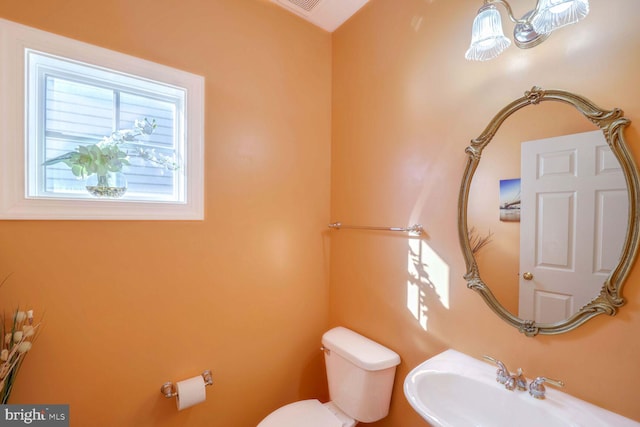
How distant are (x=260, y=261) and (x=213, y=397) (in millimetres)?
758

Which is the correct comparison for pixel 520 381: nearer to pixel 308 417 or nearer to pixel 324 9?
pixel 308 417

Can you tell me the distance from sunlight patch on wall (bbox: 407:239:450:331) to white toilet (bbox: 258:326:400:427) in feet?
0.98

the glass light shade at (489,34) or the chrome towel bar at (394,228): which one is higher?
the glass light shade at (489,34)

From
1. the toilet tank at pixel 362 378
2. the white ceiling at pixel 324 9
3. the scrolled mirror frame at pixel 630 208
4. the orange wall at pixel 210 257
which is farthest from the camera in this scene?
the white ceiling at pixel 324 9

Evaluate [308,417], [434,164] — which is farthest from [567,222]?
[308,417]

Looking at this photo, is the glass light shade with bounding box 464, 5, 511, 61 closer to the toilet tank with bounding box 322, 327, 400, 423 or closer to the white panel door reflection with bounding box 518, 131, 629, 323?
the white panel door reflection with bounding box 518, 131, 629, 323

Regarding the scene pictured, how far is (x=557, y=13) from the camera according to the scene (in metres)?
0.88

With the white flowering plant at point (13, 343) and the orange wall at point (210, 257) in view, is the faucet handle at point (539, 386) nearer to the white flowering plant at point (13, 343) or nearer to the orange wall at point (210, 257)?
the orange wall at point (210, 257)

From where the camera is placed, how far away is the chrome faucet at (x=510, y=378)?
0.98 metres

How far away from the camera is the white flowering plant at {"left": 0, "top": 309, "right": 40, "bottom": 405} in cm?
96

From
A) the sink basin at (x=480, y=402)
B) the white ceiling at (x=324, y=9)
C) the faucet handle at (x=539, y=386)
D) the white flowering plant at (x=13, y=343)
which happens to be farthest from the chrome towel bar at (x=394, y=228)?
the white flowering plant at (x=13, y=343)

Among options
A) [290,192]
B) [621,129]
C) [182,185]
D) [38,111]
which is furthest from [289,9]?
[621,129]

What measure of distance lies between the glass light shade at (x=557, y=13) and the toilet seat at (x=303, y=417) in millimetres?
1896

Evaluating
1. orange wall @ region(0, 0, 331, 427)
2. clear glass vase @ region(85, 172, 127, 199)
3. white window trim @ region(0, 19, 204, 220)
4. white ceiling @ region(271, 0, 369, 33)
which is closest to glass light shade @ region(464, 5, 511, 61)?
white ceiling @ region(271, 0, 369, 33)
